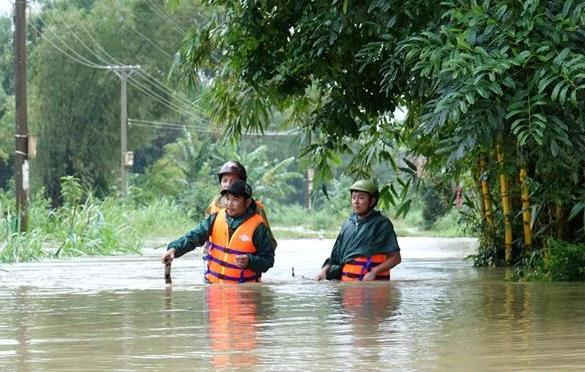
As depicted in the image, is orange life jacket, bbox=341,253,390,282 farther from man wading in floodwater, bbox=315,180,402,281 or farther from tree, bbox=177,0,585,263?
→ tree, bbox=177,0,585,263

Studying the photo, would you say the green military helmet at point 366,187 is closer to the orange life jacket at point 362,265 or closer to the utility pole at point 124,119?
the orange life jacket at point 362,265

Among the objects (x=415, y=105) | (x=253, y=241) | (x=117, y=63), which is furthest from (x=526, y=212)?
(x=117, y=63)

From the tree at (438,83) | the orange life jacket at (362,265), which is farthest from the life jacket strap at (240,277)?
the tree at (438,83)

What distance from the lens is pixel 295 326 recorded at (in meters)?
7.81

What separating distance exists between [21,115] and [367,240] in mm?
11656

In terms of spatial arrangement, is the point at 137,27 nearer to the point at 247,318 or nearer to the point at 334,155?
the point at 334,155

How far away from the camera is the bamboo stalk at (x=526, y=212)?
12742 mm

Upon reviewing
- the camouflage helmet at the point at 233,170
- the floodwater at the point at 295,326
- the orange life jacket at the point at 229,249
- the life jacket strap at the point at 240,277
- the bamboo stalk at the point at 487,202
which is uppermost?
the camouflage helmet at the point at 233,170

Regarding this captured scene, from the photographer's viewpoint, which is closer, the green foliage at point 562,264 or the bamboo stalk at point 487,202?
the green foliage at point 562,264

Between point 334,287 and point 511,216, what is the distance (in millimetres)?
3490

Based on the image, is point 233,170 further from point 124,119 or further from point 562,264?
point 124,119

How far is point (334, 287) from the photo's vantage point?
10945mm

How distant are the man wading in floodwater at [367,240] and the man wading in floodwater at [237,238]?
1.02 meters

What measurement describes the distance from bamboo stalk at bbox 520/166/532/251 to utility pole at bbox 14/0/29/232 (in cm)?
1018
